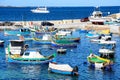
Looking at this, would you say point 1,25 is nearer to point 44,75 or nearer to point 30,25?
point 30,25

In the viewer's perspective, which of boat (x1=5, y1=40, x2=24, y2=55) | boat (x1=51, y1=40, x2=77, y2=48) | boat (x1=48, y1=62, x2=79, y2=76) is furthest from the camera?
boat (x1=51, y1=40, x2=77, y2=48)

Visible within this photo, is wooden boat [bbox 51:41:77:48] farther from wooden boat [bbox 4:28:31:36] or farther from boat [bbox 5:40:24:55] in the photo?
wooden boat [bbox 4:28:31:36]

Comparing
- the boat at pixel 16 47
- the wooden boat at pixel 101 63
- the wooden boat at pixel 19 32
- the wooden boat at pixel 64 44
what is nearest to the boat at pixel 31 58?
the boat at pixel 16 47

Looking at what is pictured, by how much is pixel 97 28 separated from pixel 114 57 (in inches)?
1596

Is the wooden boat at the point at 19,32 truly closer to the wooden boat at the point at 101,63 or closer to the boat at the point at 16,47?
the boat at the point at 16,47

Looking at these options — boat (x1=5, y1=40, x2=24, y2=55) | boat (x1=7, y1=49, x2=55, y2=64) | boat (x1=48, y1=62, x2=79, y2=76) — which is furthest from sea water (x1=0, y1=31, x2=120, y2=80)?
boat (x1=5, y1=40, x2=24, y2=55)

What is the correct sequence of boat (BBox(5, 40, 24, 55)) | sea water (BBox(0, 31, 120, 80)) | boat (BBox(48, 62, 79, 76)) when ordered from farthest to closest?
boat (BBox(5, 40, 24, 55))
boat (BBox(48, 62, 79, 76))
sea water (BBox(0, 31, 120, 80))

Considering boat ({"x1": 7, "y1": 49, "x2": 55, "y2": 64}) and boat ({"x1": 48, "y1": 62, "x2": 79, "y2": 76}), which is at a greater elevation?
boat ({"x1": 7, "y1": 49, "x2": 55, "y2": 64})

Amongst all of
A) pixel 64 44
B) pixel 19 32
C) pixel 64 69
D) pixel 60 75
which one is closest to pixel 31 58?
pixel 60 75

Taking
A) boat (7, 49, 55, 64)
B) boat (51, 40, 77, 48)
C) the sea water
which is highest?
boat (51, 40, 77, 48)

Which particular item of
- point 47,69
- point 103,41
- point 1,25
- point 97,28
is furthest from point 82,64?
point 1,25

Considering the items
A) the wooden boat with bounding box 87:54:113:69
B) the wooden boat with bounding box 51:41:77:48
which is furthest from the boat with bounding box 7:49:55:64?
the wooden boat with bounding box 51:41:77:48

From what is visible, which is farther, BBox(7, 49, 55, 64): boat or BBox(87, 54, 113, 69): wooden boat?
BBox(7, 49, 55, 64): boat

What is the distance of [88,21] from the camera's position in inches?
4535
